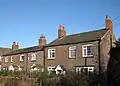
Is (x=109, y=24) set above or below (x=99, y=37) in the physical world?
above

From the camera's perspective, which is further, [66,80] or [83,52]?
[83,52]

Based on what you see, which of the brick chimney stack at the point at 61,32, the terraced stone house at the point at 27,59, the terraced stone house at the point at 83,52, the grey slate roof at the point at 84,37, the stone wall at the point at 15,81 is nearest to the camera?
the stone wall at the point at 15,81

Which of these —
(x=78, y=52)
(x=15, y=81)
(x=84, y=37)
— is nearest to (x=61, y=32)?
(x=84, y=37)

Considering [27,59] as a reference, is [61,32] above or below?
above

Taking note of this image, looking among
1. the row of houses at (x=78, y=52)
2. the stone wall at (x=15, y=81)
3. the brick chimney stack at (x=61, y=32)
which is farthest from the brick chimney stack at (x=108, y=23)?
the stone wall at (x=15, y=81)

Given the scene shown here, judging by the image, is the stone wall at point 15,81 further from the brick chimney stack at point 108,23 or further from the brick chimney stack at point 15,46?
the brick chimney stack at point 15,46

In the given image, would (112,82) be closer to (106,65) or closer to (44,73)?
(106,65)

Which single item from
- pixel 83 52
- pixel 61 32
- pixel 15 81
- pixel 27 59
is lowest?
pixel 15 81

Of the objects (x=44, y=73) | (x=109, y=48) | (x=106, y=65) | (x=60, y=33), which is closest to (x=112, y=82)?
(x=106, y=65)

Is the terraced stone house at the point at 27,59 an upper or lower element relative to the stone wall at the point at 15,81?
upper

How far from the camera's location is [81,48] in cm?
3653

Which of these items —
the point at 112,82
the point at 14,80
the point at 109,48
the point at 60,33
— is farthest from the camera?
the point at 60,33

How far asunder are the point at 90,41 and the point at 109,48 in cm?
354

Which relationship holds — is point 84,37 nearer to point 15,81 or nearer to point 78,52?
point 78,52
